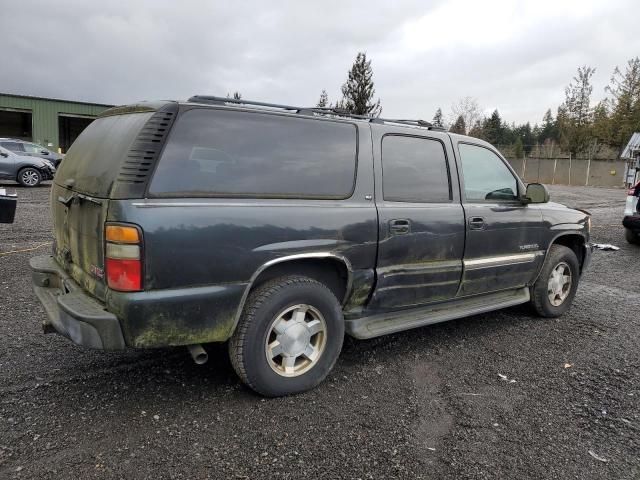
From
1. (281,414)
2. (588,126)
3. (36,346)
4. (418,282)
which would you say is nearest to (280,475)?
(281,414)

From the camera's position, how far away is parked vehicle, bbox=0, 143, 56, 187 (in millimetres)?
15883

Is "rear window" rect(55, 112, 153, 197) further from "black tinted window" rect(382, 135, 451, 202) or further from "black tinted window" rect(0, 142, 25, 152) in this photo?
"black tinted window" rect(0, 142, 25, 152)

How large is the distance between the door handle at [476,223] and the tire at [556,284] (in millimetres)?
1193

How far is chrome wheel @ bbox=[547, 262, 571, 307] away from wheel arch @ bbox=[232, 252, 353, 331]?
260cm

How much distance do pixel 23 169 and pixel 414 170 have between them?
16.5 meters

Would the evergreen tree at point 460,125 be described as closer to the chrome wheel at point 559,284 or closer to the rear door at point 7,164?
the rear door at point 7,164

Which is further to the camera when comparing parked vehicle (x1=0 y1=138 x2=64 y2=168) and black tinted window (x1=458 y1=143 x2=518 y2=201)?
parked vehicle (x1=0 y1=138 x2=64 y2=168)

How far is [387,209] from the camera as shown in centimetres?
349

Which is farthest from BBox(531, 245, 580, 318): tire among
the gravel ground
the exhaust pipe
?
the exhaust pipe

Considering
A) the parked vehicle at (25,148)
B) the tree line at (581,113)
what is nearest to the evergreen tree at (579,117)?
the tree line at (581,113)

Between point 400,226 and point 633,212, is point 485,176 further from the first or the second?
point 633,212

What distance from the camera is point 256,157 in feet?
9.90

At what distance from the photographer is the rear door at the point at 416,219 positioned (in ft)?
11.6

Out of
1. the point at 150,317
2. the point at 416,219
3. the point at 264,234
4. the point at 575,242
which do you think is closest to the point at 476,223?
the point at 416,219
